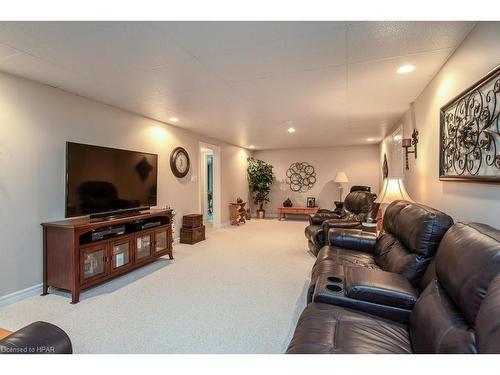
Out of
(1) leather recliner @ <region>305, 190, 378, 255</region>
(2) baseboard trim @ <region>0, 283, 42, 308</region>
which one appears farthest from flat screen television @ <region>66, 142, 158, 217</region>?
(1) leather recliner @ <region>305, 190, 378, 255</region>

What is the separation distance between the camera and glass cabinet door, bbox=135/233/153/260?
3299mm

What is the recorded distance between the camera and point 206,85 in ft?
8.99

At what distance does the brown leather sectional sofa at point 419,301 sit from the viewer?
0.95 m

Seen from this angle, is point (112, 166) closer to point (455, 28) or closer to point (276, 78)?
point (276, 78)

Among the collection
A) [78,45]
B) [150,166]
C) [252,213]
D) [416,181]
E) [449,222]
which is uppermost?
[78,45]

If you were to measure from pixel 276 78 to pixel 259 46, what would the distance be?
65cm

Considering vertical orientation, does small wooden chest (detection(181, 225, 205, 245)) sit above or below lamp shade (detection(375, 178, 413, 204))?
below

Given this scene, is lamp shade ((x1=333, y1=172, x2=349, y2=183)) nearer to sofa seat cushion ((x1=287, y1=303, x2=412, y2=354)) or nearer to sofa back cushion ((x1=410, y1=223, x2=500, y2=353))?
sofa back cushion ((x1=410, y1=223, x2=500, y2=353))

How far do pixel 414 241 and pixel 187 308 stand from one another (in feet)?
6.48

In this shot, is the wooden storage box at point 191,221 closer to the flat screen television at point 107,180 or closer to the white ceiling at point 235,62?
the flat screen television at point 107,180

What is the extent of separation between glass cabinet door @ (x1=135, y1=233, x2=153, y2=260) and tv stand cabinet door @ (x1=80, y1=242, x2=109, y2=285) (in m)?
0.46

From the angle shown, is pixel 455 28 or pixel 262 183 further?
pixel 262 183
